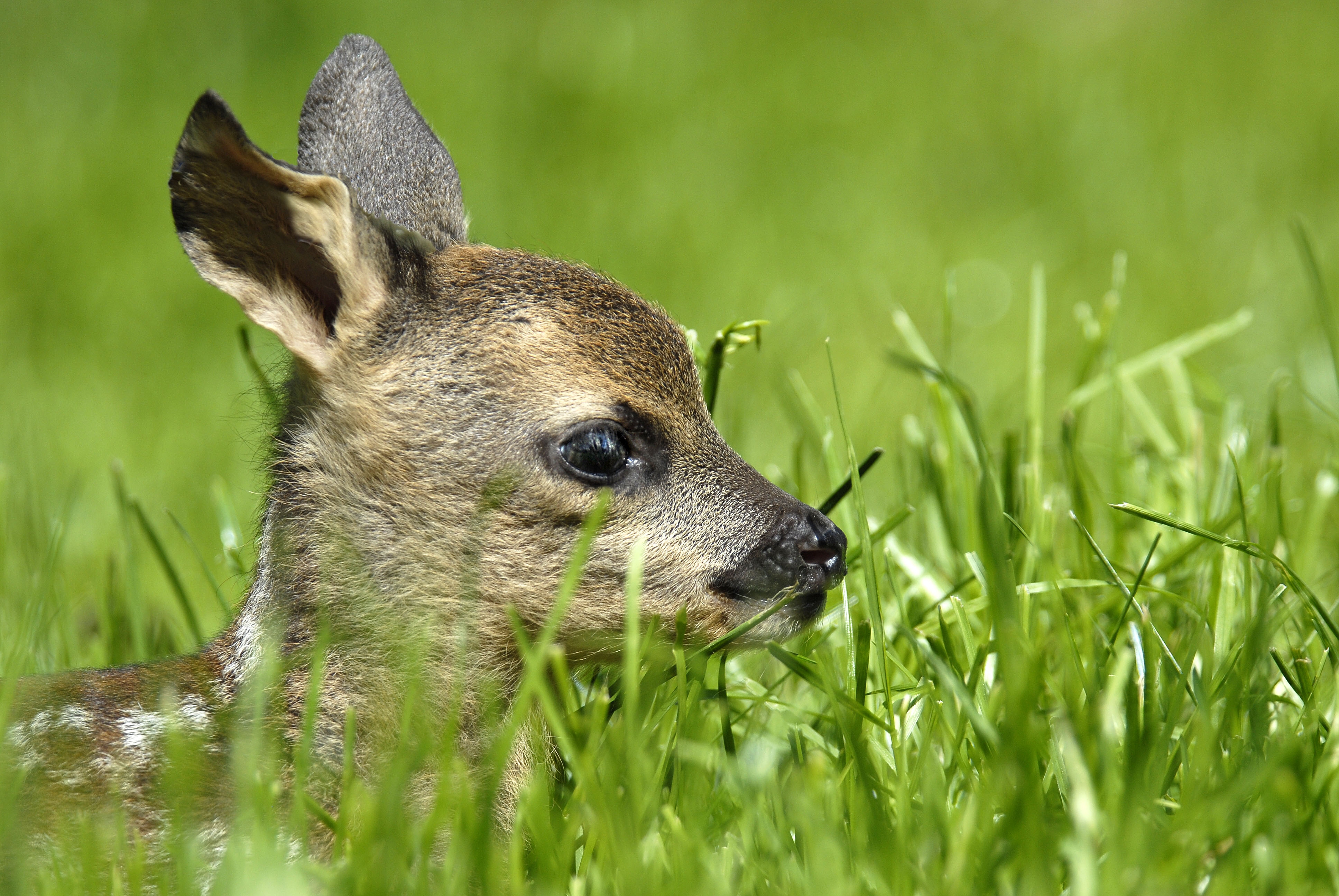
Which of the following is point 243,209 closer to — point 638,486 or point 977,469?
point 638,486

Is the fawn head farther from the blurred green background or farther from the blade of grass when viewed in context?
the blurred green background

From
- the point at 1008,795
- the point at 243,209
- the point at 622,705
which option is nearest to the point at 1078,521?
the point at 1008,795

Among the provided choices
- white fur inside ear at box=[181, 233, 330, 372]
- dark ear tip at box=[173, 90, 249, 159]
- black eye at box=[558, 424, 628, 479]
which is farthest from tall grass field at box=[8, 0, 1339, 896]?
dark ear tip at box=[173, 90, 249, 159]

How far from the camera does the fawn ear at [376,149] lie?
3787 mm

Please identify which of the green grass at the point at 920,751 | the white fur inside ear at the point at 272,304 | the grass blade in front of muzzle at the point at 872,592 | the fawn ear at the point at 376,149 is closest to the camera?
the green grass at the point at 920,751

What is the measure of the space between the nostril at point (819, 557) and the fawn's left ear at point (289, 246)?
1.21 metres

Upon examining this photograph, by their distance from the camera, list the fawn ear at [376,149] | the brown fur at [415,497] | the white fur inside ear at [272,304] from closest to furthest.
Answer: the brown fur at [415,497]
the white fur inside ear at [272,304]
the fawn ear at [376,149]

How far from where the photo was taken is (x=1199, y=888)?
2.42 metres

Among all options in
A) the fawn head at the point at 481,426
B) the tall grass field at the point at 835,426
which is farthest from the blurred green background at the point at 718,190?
the fawn head at the point at 481,426

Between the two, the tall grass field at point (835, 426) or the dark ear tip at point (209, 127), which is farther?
the dark ear tip at point (209, 127)

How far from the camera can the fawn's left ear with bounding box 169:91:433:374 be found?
3182 mm

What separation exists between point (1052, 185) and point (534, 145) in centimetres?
353

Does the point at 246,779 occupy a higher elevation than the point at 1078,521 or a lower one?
lower

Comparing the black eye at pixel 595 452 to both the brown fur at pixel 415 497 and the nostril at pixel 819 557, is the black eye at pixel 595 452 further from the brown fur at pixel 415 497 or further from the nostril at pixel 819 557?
the nostril at pixel 819 557
